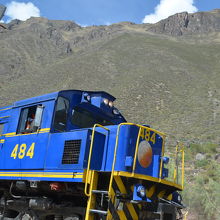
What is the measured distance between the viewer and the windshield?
25.4 feet

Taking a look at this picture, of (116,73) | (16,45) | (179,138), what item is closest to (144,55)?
(116,73)

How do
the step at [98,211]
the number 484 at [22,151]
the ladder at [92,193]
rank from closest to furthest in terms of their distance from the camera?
the step at [98,211] < the ladder at [92,193] < the number 484 at [22,151]

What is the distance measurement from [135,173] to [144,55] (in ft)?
159

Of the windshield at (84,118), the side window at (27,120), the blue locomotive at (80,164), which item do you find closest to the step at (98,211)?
the blue locomotive at (80,164)

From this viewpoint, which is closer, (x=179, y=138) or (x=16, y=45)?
(x=179, y=138)

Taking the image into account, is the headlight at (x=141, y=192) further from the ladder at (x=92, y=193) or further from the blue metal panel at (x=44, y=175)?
the blue metal panel at (x=44, y=175)

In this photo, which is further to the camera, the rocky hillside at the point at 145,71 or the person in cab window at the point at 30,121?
the rocky hillside at the point at 145,71

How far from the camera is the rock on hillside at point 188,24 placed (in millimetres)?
81000

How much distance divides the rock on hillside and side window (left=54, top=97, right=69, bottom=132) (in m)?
76.6

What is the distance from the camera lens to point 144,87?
132 ft

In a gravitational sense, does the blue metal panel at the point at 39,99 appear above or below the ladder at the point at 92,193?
above

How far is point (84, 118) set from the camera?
7.96m

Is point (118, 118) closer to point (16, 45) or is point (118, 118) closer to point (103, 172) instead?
point (103, 172)

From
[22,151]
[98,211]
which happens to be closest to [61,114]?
[22,151]
